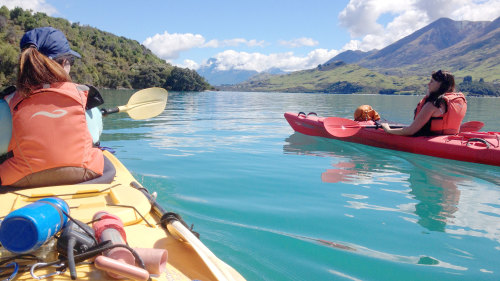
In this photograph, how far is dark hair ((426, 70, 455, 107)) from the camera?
7707 millimetres

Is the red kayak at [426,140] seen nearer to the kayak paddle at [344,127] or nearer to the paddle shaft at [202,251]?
the kayak paddle at [344,127]

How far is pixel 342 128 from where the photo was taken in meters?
9.48

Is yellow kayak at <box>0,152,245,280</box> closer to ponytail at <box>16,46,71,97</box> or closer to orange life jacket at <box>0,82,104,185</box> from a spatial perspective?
orange life jacket at <box>0,82,104,185</box>

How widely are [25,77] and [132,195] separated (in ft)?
3.90

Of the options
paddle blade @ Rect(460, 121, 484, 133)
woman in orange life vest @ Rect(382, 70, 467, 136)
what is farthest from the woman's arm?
paddle blade @ Rect(460, 121, 484, 133)

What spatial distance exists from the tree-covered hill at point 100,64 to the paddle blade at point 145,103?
46110mm

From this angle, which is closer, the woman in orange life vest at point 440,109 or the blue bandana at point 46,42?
the blue bandana at point 46,42

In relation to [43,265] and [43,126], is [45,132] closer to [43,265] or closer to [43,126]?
[43,126]

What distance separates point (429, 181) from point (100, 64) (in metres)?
86.3

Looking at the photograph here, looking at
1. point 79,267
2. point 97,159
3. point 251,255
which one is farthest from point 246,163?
point 79,267

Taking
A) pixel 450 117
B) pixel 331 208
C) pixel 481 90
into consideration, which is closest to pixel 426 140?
pixel 450 117

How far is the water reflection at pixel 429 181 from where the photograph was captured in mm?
4344

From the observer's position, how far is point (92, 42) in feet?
317

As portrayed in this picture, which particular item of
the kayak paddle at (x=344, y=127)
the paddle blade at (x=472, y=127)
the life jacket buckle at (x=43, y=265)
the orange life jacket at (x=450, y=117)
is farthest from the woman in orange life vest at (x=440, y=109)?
the life jacket buckle at (x=43, y=265)
